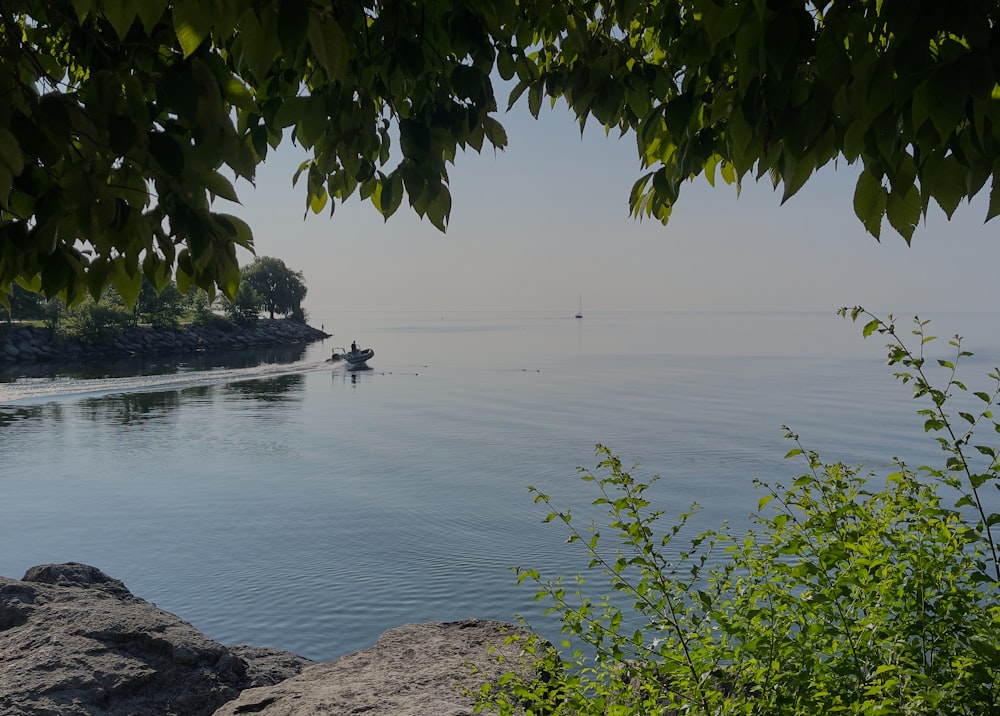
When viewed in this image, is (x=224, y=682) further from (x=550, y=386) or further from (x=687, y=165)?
(x=550, y=386)

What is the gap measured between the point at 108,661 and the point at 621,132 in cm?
498

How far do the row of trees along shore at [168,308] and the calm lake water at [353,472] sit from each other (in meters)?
7.84

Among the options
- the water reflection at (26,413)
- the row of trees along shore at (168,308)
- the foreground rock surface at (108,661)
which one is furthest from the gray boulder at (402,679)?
the row of trees along shore at (168,308)

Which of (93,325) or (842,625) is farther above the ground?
(93,325)

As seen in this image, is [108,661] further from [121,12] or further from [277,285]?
[277,285]

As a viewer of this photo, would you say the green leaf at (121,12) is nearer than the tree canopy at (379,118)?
Yes

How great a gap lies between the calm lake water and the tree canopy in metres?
9.72

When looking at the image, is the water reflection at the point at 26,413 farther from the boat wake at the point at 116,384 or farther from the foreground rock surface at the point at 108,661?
the foreground rock surface at the point at 108,661

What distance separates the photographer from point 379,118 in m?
3.60

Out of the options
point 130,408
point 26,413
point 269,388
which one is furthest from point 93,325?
point 26,413

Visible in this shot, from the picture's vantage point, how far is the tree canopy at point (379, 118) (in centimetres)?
183

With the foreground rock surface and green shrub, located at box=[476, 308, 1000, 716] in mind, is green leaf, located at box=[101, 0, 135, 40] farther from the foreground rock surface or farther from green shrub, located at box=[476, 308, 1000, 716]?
the foreground rock surface

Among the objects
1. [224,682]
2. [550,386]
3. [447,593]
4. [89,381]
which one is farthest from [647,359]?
[224,682]

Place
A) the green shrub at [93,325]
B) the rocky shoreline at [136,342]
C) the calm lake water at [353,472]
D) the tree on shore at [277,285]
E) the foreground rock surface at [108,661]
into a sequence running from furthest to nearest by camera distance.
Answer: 1. the tree on shore at [277,285]
2. the green shrub at [93,325]
3. the rocky shoreline at [136,342]
4. the calm lake water at [353,472]
5. the foreground rock surface at [108,661]
